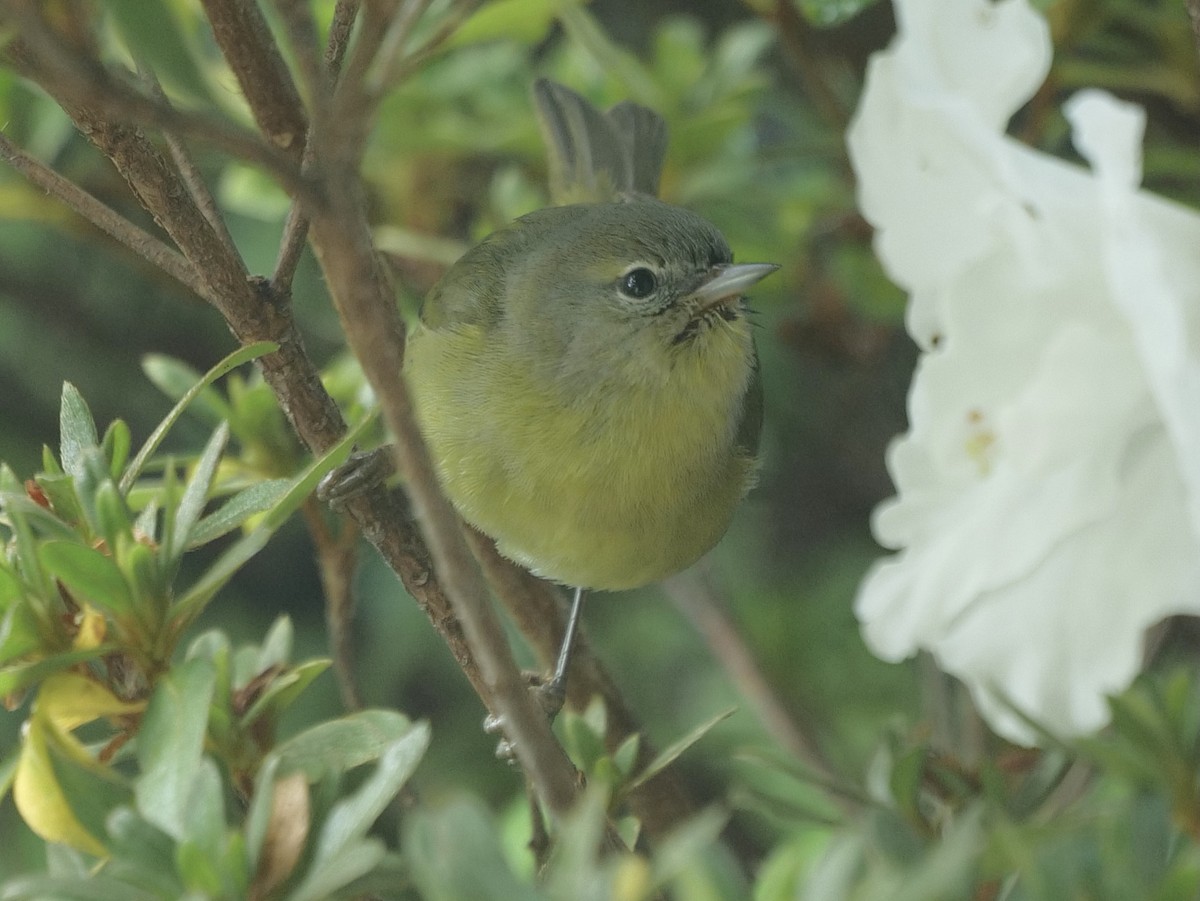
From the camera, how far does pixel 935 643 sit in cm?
62

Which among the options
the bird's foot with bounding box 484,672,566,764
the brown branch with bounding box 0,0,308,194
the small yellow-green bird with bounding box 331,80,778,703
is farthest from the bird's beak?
the brown branch with bounding box 0,0,308,194

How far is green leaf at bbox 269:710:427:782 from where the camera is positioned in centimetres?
72

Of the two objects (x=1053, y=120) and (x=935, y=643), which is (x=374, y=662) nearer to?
(x=1053, y=120)

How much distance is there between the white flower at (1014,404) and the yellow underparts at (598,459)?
0.84m

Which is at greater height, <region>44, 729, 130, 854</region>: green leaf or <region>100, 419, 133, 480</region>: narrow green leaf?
<region>100, 419, 133, 480</region>: narrow green leaf

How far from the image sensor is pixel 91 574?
0.71 m

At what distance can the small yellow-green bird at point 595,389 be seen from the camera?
147cm

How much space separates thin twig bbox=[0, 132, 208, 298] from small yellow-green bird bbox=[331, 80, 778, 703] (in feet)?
1.61

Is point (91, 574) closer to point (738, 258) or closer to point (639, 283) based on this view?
point (639, 283)

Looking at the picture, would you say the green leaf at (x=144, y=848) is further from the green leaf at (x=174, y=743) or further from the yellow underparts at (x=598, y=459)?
the yellow underparts at (x=598, y=459)

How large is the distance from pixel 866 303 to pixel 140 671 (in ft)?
4.03

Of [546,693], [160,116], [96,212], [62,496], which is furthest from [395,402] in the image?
[546,693]

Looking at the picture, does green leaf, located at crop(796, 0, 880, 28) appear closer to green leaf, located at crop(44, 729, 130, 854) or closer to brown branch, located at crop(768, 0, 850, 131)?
brown branch, located at crop(768, 0, 850, 131)

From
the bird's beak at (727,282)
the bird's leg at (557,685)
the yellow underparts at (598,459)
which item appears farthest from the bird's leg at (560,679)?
the bird's beak at (727,282)
